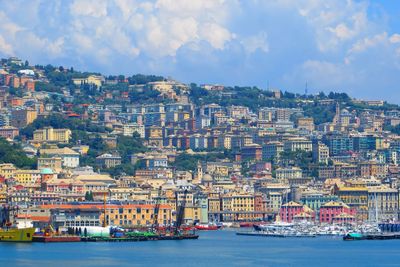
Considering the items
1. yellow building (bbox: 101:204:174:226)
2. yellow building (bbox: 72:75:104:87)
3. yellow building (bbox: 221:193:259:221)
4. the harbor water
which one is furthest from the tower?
the harbor water

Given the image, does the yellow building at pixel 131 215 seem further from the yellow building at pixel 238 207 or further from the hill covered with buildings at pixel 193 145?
the yellow building at pixel 238 207

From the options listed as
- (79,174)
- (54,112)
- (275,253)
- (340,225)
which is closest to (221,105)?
(54,112)

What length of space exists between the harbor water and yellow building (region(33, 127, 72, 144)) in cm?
5415

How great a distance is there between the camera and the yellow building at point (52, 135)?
138m

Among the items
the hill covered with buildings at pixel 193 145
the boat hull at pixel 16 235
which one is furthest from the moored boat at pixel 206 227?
the boat hull at pixel 16 235

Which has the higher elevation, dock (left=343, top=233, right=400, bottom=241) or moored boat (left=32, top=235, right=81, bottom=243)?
moored boat (left=32, top=235, right=81, bottom=243)

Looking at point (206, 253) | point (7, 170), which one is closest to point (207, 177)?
point (7, 170)

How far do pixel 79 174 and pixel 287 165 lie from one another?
75.4 feet

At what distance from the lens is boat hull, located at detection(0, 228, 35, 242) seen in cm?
7856

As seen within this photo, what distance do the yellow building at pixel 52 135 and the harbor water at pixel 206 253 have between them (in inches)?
2132

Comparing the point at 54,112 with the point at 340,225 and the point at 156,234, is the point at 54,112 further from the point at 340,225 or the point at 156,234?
the point at 156,234

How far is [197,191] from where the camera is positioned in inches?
4456

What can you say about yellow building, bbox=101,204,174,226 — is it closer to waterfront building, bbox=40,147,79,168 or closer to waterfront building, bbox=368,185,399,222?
waterfront building, bbox=368,185,399,222

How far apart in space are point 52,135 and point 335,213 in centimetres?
3466
